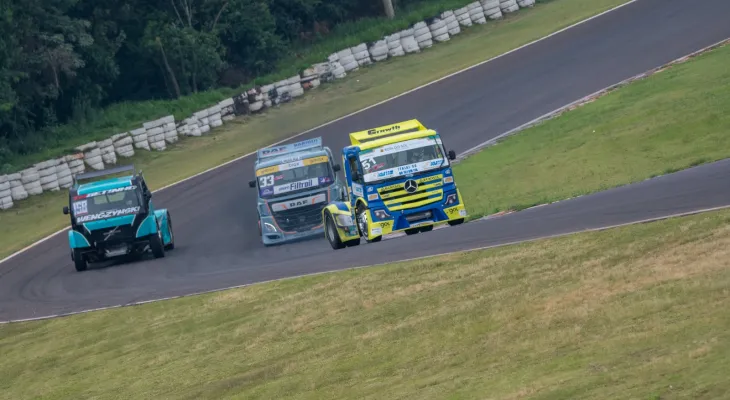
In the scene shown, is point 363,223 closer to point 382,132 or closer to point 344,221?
point 344,221

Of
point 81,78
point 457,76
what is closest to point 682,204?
point 457,76

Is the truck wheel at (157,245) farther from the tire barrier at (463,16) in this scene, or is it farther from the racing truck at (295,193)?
the tire barrier at (463,16)

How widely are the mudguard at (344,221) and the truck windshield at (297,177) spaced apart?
5258mm

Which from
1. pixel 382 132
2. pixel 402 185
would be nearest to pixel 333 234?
pixel 382 132

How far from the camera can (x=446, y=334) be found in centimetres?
1488

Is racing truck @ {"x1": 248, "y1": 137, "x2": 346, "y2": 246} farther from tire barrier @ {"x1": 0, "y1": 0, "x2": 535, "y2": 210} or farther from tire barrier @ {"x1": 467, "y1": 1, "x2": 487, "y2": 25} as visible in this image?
tire barrier @ {"x1": 467, "y1": 1, "x2": 487, "y2": 25}

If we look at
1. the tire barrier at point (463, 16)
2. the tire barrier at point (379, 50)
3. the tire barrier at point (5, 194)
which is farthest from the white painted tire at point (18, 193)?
the tire barrier at point (463, 16)

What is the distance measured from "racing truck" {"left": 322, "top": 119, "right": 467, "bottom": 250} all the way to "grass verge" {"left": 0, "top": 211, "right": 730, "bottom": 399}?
1736 millimetres

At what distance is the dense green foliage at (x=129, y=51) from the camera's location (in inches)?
1732

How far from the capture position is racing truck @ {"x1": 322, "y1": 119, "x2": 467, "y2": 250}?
22516 mm

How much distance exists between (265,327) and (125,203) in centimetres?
1238

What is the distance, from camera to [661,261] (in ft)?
51.2

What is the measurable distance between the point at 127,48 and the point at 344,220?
1139 inches

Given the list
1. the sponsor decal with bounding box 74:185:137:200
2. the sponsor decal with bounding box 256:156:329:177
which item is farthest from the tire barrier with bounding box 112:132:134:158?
the sponsor decal with bounding box 256:156:329:177
